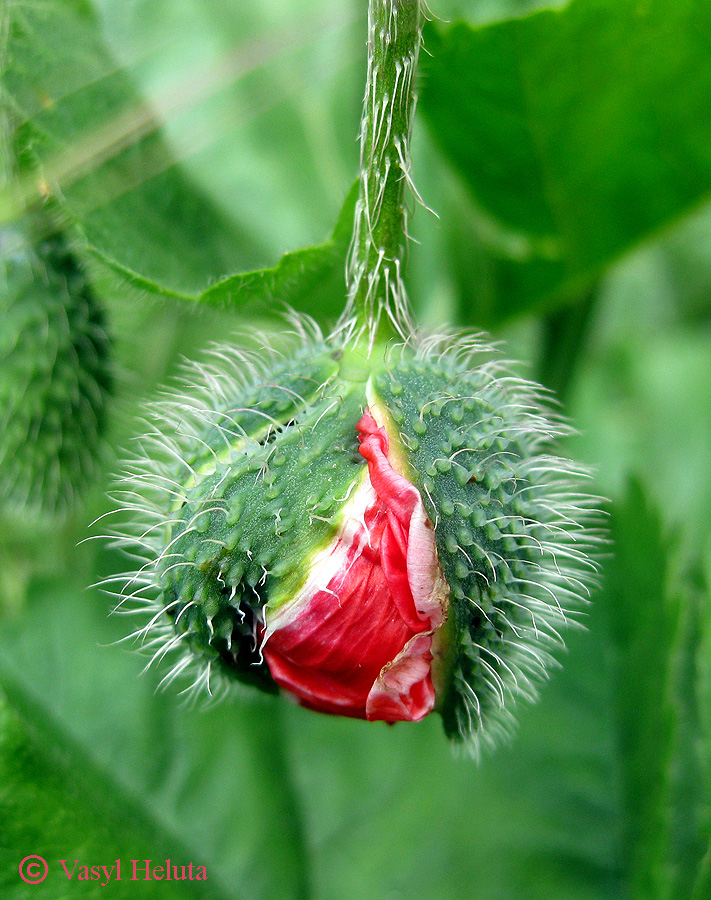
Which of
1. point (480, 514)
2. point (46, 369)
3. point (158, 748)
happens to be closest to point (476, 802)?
point (158, 748)

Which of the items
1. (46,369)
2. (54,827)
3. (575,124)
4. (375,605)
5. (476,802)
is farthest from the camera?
(476,802)

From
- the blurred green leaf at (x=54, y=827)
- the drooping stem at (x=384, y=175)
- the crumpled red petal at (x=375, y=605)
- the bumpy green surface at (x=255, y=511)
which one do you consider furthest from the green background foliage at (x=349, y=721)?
the crumpled red petal at (x=375, y=605)

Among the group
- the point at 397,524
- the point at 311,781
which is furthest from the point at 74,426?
the point at 311,781

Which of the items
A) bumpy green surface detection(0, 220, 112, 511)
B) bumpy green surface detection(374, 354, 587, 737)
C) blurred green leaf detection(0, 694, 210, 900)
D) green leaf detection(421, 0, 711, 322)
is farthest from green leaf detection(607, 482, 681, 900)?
bumpy green surface detection(0, 220, 112, 511)

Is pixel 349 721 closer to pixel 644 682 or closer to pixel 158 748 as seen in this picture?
pixel 158 748

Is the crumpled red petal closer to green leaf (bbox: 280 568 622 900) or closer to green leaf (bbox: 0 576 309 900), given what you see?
green leaf (bbox: 0 576 309 900)
